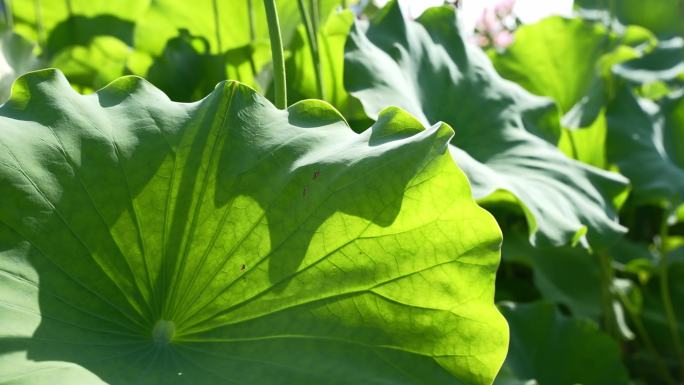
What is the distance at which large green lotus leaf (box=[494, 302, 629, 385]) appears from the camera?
1.47 metres

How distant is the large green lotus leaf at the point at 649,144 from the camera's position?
1582mm

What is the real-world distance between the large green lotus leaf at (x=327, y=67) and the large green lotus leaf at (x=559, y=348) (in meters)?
0.42

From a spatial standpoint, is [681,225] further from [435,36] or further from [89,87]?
[89,87]

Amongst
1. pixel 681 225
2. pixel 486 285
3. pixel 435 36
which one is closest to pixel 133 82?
pixel 486 285

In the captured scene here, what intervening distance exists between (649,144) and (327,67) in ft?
2.12

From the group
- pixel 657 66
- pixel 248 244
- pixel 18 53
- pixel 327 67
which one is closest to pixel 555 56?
pixel 657 66

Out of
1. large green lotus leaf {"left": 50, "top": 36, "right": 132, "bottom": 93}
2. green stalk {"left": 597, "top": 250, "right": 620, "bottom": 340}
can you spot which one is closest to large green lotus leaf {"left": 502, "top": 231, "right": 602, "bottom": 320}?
green stalk {"left": 597, "top": 250, "right": 620, "bottom": 340}

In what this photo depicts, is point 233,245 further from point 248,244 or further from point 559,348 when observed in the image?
point 559,348

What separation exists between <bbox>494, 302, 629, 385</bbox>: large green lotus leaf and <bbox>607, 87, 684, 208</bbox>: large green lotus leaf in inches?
10.6

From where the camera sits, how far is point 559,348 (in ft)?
4.92

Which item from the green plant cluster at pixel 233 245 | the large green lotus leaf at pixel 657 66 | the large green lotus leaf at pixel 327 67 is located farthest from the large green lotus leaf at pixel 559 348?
the green plant cluster at pixel 233 245

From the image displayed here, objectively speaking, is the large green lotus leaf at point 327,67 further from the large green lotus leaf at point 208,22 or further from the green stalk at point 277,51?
the green stalk at point 277,51

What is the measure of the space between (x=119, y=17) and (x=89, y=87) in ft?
0.74

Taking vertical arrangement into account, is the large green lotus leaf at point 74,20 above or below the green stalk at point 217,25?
below
